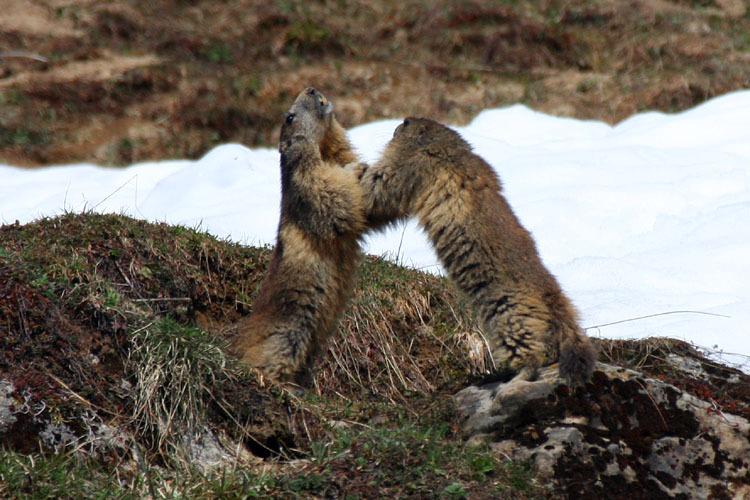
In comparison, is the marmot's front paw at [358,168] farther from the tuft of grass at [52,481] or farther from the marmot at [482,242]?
the tuft of grass at [52,481]

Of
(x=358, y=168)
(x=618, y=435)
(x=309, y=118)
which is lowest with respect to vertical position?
(x=618, y=435)

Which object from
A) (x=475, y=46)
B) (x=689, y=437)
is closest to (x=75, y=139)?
(x=475, y=46)

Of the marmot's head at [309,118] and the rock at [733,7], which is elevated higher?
the rock at [733,7]

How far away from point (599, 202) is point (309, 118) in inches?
215

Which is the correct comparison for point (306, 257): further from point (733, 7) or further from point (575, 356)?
point (733, 7)

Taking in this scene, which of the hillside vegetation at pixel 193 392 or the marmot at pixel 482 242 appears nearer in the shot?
the hillside vegetation at pixel 193 392

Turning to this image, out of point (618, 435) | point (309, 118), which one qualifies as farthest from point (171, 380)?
point (618, 435)

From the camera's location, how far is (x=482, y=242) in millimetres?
5270

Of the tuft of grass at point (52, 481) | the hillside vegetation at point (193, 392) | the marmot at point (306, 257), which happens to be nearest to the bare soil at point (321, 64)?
the hillside vegetation at point (193, 392)

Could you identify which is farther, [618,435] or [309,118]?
[309,118]

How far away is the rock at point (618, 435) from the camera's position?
4746 millimetres

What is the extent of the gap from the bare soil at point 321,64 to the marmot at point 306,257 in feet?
30.8

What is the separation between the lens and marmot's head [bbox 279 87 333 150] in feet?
20.6

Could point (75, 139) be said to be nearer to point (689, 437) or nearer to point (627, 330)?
point (627, 330)
